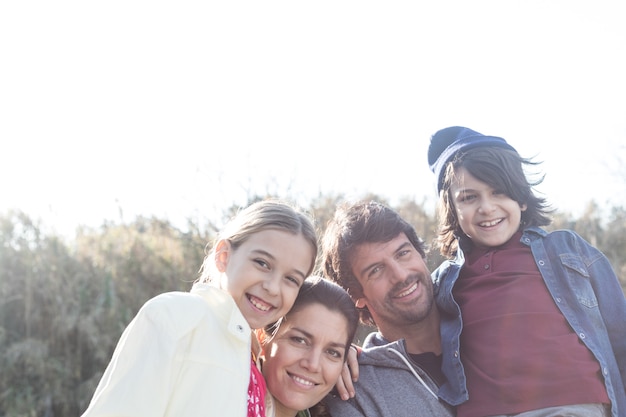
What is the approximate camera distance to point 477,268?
3402 mm

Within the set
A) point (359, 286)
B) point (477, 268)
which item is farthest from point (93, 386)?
point (477, 268)

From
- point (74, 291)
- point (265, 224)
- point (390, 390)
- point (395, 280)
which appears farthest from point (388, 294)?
point (74, 291)

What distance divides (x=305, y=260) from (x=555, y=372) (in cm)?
121

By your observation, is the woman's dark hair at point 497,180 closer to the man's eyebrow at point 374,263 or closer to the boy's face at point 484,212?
the boy's face at point 484,212

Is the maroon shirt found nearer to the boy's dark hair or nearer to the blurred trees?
the boy's dark hair

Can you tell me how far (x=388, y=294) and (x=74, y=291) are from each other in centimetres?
451

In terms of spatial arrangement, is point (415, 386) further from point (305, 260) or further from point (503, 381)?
point (305, 260)

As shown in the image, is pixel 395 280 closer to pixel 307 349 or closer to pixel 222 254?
pixel 307 349

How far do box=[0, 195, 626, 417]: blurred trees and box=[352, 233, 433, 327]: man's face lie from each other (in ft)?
8.24

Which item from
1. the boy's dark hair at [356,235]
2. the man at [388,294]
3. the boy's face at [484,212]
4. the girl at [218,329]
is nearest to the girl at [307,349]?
the girl at [218,329]

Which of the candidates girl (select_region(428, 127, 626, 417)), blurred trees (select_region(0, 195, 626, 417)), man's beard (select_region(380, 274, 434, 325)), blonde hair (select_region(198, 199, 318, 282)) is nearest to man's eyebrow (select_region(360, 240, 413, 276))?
man's beard (select_region(380, 274, 434, 325))

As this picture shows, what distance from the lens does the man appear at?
3.17m

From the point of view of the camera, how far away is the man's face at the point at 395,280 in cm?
340

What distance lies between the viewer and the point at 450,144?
3.76 meters
